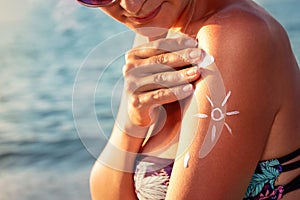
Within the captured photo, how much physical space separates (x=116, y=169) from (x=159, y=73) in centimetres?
41

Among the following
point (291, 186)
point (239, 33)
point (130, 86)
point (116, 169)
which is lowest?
point (116, 169)

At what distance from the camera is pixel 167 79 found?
4.73 feet

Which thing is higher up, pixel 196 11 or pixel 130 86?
pixel 196 11

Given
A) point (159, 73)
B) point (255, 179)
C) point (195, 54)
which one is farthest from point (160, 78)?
point (255, 179)

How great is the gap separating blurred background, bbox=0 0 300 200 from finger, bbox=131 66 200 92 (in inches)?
84.7

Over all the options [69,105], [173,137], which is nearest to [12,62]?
[69,105]

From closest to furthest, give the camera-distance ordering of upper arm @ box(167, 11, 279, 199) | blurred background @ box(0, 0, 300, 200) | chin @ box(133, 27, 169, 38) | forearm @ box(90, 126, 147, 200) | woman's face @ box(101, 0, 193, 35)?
upper arm @ box(167, 11, 279, 199), woman's face @ box(101, 0, 193, 35), chin @ box(133, 27, 169, 38), forearm @ box(90, 126, 147, 200), blurred background @ box(0, 0, 300, 200)

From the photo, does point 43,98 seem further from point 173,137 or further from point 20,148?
point 173,137

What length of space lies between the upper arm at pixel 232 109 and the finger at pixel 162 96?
0.04 m

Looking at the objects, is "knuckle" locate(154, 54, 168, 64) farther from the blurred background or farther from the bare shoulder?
the blurred background

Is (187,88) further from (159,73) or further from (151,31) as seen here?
(151,31)

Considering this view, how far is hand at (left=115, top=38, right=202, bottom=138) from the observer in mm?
1396

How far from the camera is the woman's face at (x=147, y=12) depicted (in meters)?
1.43

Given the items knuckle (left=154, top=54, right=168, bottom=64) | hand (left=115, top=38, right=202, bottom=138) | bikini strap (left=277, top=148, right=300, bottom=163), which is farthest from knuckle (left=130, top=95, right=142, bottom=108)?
bikini strap (left=277, top=148, right=300, bottom=163)
